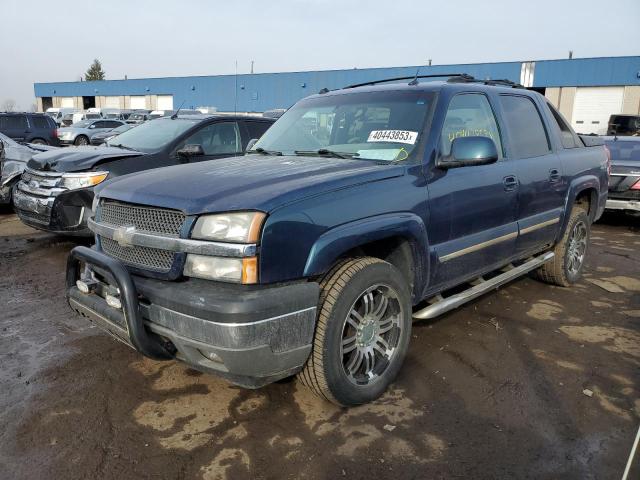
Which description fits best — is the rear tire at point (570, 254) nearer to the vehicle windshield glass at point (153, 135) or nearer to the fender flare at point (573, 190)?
the fender flare at point (573, 190)

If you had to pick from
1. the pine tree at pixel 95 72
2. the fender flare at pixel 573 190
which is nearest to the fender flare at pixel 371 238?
the fender flare at pixel 573 190

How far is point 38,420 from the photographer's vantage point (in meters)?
2.88

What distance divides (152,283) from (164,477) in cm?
94

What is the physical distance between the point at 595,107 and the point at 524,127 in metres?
31.6

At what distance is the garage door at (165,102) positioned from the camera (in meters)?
48.8

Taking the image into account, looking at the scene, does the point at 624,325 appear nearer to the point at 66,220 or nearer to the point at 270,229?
the point at 270,229

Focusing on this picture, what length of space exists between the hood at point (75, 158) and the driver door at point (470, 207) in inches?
165

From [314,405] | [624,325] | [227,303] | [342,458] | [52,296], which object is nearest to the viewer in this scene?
[227,303]

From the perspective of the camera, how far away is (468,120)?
3830 millimetres

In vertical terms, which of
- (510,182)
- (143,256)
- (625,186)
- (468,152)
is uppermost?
(468,152)

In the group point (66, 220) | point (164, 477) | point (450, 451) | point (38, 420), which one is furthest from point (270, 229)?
point (66, 220)

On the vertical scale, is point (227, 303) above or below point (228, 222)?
below

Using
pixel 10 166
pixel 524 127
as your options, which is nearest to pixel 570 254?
pixel 524 127

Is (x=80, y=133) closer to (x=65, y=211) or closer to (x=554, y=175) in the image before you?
(x=65, y=211)
